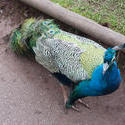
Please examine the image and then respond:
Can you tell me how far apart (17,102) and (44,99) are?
345mm

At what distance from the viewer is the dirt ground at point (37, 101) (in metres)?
2.64

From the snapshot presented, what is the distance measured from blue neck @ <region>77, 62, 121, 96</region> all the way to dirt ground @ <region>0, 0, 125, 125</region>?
0.51 metres

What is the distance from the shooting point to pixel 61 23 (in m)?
3.13

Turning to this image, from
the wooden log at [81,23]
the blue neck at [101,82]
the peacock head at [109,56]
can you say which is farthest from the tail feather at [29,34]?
the peacock head at [109,56]

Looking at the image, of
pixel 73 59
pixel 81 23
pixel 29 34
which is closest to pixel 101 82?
pixel 73 59

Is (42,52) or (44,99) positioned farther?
(44,99)

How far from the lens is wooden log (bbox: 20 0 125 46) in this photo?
8.66ft

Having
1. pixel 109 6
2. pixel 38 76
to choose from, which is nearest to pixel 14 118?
pixel 38 76

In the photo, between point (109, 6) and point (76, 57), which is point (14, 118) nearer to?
point (76, 57)

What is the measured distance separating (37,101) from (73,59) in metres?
0.86

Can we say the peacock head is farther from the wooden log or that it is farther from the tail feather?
the tail feather

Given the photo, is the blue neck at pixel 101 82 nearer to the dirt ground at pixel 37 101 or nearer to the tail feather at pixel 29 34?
the dirt ground at pixel 37 101

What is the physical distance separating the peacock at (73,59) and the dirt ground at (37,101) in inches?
7.1

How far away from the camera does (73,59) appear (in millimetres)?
2309
